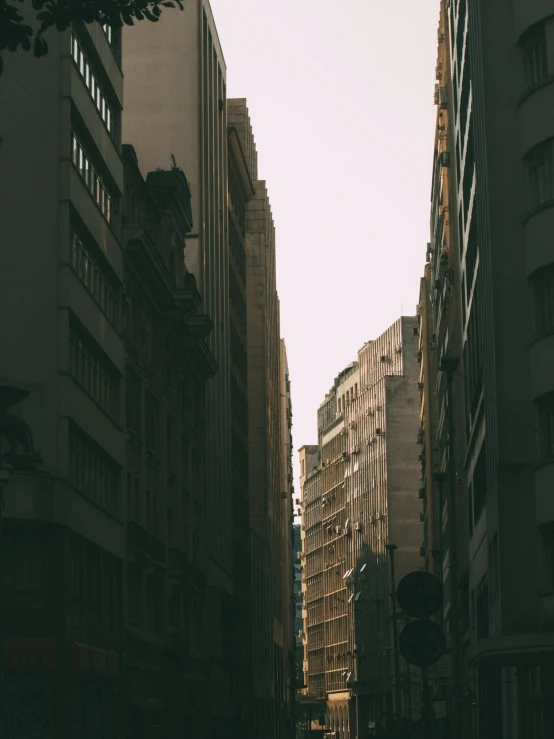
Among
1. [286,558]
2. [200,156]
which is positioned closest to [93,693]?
[200,156]

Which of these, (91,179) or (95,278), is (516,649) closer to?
(95,278)

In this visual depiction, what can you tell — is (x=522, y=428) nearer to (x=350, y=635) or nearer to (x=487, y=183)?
(x=487, y=183)

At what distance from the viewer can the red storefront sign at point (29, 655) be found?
38.6m

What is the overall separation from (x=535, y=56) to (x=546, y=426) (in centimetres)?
1023

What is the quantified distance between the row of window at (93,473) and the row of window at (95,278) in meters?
4.58

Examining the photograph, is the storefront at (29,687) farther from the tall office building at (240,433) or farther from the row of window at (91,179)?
the tall office building at (240,433)

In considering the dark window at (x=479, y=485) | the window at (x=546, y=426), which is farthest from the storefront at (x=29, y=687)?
the dark window at (x=479, y=485)

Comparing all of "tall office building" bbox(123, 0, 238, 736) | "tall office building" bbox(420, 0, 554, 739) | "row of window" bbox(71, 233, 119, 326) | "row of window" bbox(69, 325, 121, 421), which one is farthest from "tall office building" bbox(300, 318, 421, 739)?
"tall office building" bbox(420, 0, 554, 739)

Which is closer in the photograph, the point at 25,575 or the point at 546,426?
the point at 546,426

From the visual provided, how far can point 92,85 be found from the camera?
4769cm

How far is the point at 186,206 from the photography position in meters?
65.3

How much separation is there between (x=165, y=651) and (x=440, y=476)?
12.8m

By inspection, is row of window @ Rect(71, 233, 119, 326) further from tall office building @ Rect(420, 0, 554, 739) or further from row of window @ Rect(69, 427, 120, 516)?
tall office building @ Rect(420, 0, 554, 739)

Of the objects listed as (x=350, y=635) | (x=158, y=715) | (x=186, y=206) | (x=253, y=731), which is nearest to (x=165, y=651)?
(x=158, y=715)
